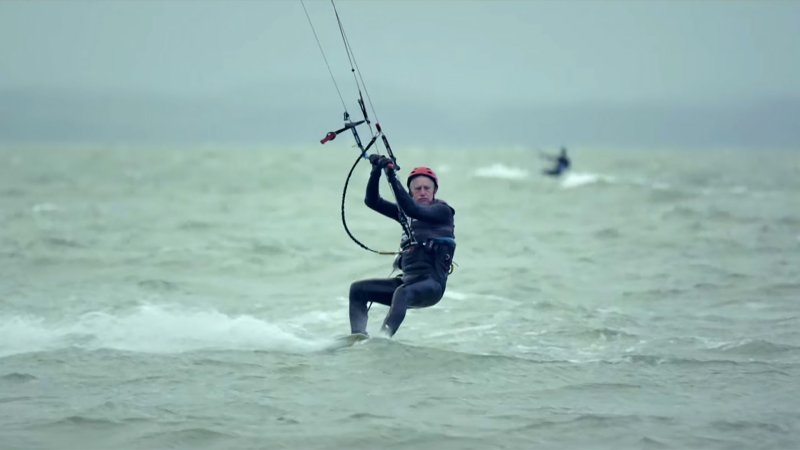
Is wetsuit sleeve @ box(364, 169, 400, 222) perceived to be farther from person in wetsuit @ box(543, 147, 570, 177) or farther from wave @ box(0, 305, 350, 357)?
person in wetsuit @ box(543, 147, 570, 177)

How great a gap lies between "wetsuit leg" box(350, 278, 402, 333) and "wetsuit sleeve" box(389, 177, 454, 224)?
34.8 inches

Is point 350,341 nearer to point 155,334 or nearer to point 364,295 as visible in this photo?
point 364,295

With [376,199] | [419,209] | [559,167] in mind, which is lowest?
[419,209]

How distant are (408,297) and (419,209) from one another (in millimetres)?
927

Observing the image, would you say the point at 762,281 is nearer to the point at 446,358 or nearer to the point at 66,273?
the point at 446,358

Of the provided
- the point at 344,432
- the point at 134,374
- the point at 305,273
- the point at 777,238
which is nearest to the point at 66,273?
the point at 305,273

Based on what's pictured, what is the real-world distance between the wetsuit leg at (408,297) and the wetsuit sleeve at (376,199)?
0.71m

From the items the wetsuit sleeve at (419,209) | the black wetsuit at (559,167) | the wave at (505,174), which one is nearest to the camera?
the wetsuit sleeve at (419,209)

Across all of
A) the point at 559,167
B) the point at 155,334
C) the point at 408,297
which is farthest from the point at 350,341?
the point at 559,167

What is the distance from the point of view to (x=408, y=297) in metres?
10.6

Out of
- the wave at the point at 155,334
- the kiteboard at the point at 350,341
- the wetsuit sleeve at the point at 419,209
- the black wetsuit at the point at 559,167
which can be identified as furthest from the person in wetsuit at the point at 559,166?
the wetsuit sleeve at the point at 419,209

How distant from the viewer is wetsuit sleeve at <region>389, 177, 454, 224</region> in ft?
32.2

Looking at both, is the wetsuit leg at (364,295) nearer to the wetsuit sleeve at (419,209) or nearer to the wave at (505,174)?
the wetsuit sleeve at (419,209)

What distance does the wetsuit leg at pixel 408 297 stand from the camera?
10.6m
